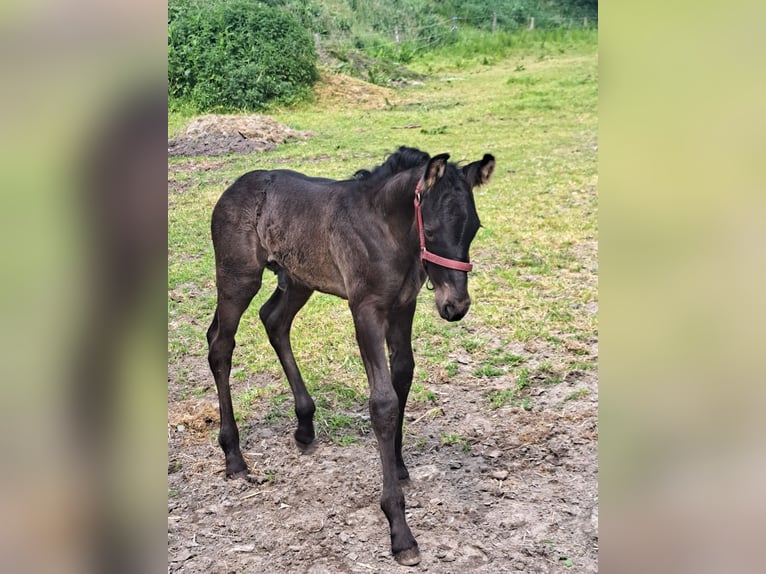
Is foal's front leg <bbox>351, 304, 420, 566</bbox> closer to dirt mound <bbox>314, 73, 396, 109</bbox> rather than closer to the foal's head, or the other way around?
the foal's head

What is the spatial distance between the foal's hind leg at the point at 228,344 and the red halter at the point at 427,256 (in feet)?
4.42

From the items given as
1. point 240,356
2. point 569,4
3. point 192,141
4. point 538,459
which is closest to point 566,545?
point 538,459

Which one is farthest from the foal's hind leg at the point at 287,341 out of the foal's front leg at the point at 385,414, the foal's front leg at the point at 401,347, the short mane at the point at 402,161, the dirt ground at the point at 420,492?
the short mane at the point at 402,161

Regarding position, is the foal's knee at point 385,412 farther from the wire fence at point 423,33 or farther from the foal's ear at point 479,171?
the wire fence at point 423,33

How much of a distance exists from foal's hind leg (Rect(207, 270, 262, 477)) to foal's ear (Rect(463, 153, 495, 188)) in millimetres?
1513

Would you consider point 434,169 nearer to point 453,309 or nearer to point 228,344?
point 453,309

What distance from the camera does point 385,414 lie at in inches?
125

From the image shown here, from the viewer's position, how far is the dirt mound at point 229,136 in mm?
7434

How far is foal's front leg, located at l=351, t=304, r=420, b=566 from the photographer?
10.4 ft

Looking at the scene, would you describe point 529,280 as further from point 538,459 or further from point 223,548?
Result: point 223,548

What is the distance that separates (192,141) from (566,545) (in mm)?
5916

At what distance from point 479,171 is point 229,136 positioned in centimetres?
533

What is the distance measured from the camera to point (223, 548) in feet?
11.1
